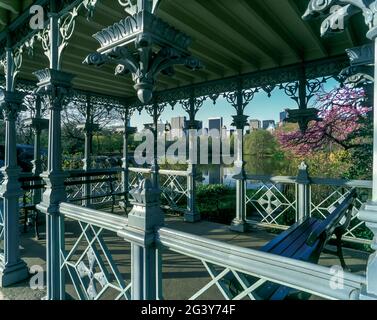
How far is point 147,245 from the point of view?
6.09 ft

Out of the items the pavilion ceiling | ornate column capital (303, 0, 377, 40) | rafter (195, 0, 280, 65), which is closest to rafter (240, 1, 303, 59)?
the pavilion ceiling

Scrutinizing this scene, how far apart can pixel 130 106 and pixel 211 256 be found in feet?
29.2

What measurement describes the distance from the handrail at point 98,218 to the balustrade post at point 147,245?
0.65 ft

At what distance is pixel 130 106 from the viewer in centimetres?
977

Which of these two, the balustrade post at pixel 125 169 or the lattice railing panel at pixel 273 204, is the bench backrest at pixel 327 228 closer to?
the lattice railing panel at pixel 273 204

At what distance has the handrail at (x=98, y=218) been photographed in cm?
213

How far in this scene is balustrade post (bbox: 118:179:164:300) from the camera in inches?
74.1

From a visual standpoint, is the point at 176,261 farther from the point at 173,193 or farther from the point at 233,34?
the point at 173,193

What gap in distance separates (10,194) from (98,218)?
7.94 ft

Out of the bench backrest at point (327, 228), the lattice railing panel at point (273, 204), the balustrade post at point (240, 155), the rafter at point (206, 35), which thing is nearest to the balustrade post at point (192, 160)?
the balustrade post at point (240, 155)

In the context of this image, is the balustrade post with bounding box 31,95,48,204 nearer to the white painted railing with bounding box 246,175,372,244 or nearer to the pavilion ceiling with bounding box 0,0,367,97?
the pavilion ceiling with bounding box 0,0,367,97

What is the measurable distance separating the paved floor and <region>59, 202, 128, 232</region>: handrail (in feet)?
4.51

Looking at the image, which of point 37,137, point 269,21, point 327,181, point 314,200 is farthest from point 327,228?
point 37,137
